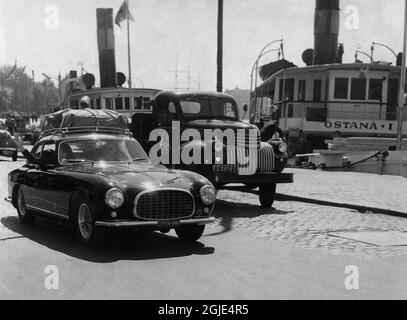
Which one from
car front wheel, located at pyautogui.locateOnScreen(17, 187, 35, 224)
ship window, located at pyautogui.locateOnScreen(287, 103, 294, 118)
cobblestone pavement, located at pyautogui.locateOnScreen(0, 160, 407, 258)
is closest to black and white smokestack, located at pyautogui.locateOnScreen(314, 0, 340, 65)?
ship window, located at pyautogui.locateOnScreen(287, 103, 294, 118)

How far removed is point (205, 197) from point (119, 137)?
7.56ft

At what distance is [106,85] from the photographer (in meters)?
39.3

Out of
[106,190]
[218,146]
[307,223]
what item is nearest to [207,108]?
[218,146]

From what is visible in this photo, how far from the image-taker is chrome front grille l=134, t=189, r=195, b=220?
735cm

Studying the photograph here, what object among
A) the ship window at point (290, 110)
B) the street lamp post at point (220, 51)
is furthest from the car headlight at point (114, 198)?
the ship window at point (290, 110)

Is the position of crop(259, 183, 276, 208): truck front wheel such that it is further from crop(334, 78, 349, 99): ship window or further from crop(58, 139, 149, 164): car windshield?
crop(334, 78, 349, 99): ship window

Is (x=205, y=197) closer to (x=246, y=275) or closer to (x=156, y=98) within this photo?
(x=246, y=275)

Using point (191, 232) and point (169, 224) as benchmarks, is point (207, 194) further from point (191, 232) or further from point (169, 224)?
point (169, 224)

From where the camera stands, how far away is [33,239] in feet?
27.3

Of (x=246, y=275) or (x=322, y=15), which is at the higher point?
(x=322, y=15)

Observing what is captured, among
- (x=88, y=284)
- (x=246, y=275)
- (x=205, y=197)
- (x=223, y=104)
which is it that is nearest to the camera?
(x=88, y=284)

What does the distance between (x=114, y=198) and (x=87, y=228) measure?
709mm

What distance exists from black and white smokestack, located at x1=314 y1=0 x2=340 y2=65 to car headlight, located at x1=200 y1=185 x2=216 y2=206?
80.8 ft
